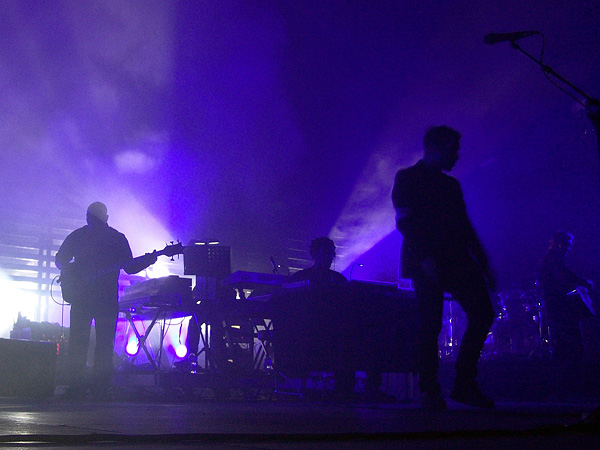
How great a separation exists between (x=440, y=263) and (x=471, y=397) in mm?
636

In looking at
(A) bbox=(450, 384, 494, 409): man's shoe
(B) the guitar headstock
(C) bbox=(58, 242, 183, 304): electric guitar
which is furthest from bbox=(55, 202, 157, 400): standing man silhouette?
(A) bbox=(450, 384, 494, 409): man's shoe

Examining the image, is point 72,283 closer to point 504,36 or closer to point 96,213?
point 96,213

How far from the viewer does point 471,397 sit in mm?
2695

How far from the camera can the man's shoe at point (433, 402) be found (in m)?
2.74

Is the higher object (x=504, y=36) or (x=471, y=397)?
(x=504, y=36)

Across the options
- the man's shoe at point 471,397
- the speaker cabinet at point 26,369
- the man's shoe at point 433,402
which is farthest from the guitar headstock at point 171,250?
the man's shoe at point 471,397

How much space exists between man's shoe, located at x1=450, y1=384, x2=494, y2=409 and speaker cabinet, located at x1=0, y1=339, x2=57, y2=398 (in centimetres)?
339

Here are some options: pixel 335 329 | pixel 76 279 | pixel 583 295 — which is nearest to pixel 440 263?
pixel 335 329

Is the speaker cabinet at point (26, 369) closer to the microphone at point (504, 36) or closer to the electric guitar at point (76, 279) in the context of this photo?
the electric guitar at point (76, 279)

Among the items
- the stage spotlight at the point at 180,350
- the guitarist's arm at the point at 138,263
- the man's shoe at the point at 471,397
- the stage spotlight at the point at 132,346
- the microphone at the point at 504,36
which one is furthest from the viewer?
the stage spotlight at the point at 132,346

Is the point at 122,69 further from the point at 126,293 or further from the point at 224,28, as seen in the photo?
the point at 126,293

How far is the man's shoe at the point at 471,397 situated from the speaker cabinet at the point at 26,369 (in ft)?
11.1

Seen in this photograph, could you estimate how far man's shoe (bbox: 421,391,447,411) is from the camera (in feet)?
8.98

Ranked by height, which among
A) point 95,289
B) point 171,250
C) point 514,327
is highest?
point 171,250
